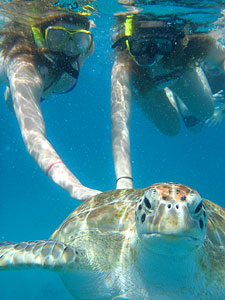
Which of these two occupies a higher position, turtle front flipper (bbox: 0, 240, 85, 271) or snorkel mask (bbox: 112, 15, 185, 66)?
snorkel mask (bbox: 112, 15, 185, 66)

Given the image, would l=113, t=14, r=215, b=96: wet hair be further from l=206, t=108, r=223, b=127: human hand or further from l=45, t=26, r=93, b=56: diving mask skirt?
l=206, t=108, r=223, b=127: human hand

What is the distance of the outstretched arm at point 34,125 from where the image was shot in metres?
2.71

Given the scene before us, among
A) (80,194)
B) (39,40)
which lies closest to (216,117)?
(39,40)

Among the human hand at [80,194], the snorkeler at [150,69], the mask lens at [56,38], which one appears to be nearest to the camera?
the human hand at [80,194]

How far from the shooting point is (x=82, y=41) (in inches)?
173

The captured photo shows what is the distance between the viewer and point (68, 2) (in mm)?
6391

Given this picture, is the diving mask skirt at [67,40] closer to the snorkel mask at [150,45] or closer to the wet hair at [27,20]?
the wet hair at [27,20]

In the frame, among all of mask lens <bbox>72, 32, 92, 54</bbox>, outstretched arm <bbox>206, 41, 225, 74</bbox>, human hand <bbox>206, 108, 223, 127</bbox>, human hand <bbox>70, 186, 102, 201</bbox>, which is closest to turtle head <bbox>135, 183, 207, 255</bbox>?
human hand <bbox>70, 186, 102, 201</bbox>

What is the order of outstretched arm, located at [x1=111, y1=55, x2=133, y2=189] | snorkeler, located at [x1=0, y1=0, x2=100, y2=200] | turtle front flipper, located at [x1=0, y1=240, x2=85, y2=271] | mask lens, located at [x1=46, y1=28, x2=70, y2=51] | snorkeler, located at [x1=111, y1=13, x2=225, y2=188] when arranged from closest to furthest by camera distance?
turtle front flipper, located at [x1=0, y1=240, x2=85, y2=271]
snorkeler, located at [x1=0, y1=0, x2=100, y2=200]
outstretched arm, located at [x1=111, y1=55, x2=133, y2=189]
snorkeler, located at [x1=111, y1=13, x2=225, y2=188]
mask lens, located at [x1=46, y1=28, x2=70, y2=51]

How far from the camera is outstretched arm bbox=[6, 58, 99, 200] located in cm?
271

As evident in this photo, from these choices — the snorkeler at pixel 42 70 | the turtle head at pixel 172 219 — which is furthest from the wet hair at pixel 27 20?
the turtle head at pixel 172 219

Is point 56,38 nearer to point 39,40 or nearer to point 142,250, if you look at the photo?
point 39,40

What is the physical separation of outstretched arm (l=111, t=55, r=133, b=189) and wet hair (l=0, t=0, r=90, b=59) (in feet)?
4.09

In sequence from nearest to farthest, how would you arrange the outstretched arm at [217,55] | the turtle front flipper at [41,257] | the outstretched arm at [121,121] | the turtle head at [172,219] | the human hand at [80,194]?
the turtle head at [172,219], the turtle front flipper at [41,257], the human hand at [80,194], the outstretched arm at [121,121], the outstretched arm at [217,55]
